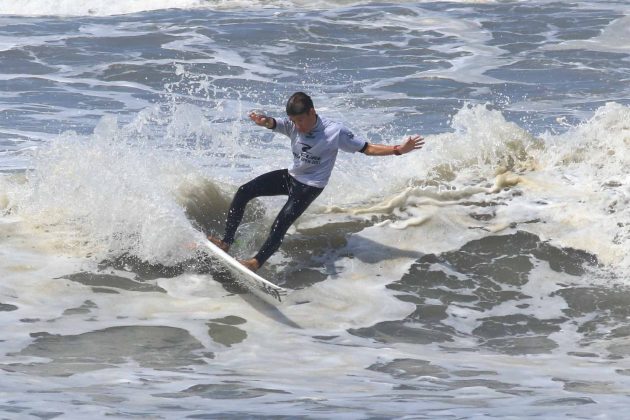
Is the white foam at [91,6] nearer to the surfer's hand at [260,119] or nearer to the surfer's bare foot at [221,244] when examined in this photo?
the surfer's bare foot at [221,244]

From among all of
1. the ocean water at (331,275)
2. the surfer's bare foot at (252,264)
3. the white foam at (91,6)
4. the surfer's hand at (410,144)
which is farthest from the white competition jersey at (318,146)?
the white foam at (91,6)

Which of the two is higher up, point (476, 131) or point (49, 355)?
point (476, 131)

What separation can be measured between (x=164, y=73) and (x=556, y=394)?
1442 centimetres

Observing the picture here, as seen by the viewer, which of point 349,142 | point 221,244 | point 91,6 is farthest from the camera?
point 91,6

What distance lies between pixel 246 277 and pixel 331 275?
3.04 feet

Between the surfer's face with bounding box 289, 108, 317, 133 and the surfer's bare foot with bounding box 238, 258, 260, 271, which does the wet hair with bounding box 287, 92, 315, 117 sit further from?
the surfer's bare foot with bounding box 238, 258, 260, 271

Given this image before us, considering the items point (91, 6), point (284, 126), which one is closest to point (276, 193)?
point (284, 126)

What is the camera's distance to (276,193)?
793cm

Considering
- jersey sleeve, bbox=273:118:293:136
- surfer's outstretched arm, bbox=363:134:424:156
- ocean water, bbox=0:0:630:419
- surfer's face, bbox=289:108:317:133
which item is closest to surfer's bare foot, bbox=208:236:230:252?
ocean water, bbox=0:0:630:419

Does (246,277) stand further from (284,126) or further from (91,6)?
(91,6)

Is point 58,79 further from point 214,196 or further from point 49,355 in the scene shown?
point 49,355

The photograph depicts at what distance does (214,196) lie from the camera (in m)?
9.34

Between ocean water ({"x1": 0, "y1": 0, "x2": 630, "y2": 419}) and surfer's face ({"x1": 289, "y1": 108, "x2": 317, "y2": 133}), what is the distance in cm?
127

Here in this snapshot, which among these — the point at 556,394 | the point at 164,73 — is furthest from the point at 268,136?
the point at 556,394
